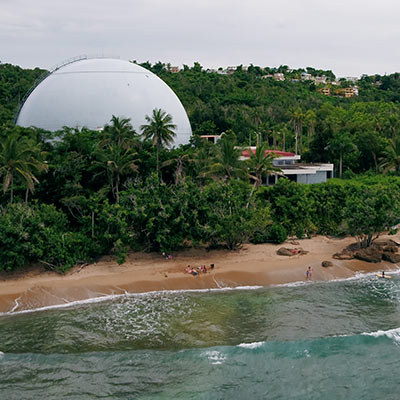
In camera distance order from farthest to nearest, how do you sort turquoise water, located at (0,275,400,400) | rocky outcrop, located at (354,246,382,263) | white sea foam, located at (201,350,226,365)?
rocky outcrop, located at (354,246,382,263) → white sea foam, located at (201,350,226,365) → turquoise water, located at (0,275,400,400)

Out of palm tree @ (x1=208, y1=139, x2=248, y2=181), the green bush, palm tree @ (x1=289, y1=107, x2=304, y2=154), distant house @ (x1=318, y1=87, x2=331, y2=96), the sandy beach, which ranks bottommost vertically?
the sandy beach

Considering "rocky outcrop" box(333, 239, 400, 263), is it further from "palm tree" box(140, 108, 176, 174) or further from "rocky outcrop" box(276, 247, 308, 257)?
"palm tree" box(140, 108, 176, 174)

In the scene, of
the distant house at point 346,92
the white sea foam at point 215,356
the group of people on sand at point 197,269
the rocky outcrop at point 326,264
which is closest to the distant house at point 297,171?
the rocky outcrop at point 326,264

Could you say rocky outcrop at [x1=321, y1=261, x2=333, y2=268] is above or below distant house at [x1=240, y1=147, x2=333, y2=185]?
below

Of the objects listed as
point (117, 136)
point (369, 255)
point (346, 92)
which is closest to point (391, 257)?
point (369, 255)

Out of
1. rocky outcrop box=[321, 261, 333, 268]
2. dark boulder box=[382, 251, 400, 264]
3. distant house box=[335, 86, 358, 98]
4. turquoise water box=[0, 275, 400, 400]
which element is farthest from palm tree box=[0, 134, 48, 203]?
distant house box=[335, 86, 358, 98]

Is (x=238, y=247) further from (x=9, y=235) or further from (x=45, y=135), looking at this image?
(x=45, y=135)

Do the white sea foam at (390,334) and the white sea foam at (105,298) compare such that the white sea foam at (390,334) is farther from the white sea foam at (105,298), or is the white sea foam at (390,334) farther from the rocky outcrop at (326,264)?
the rocky outcrop at (326,264)
